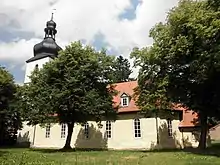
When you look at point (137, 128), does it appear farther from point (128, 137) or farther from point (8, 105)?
point (8, 105)

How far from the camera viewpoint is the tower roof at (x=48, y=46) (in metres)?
53.2

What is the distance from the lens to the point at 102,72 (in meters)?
34.3

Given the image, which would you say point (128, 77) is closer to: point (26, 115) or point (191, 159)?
point (26, 115)

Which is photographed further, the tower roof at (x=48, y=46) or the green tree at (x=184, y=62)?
the tower roof at (x=48, y=46)

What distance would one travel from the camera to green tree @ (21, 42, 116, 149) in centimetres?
3178

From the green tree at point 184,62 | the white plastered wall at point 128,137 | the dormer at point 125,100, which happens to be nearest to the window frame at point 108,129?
the white plastered wall at point 128,137

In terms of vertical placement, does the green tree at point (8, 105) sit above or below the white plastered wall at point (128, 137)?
above

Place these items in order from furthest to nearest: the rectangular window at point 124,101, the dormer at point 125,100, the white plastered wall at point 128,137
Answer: the rectangular window at point 124,101 < the dormer at point 125,100 < the white plastered wall at point 128,137

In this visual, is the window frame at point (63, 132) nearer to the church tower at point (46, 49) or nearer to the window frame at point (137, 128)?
the window frame at point (137, 128)

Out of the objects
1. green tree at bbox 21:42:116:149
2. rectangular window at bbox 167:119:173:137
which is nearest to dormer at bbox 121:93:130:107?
green tree at bbox 21:42:116:149

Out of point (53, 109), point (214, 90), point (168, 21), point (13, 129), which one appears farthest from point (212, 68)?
point (13, 129)

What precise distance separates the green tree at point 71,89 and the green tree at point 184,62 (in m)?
4.22

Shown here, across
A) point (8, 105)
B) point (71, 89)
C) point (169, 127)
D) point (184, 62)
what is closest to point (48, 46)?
point (8, 105)

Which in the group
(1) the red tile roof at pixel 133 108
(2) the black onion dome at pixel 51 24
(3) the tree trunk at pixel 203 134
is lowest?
(3) the tree trunk at pixel 203 134
